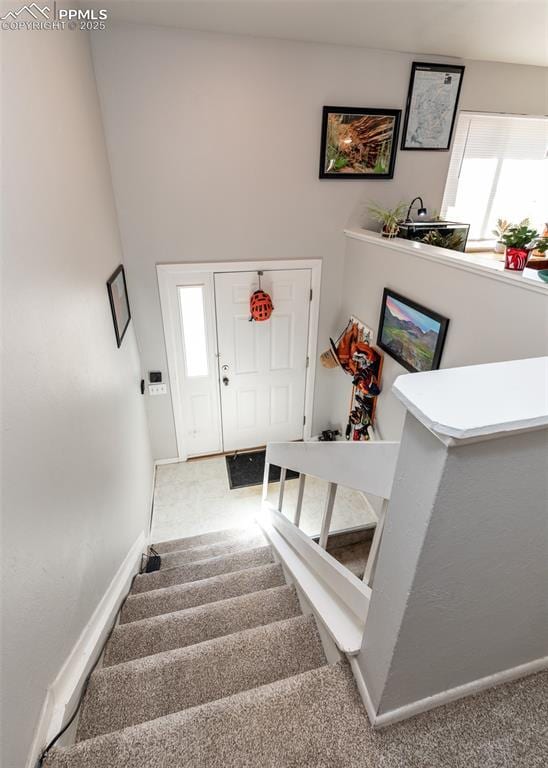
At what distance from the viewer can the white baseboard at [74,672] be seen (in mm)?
1012

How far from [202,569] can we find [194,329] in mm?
2003

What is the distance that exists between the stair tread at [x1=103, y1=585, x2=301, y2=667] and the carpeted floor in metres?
0.26

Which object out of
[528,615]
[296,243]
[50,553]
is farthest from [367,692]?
[296,243]

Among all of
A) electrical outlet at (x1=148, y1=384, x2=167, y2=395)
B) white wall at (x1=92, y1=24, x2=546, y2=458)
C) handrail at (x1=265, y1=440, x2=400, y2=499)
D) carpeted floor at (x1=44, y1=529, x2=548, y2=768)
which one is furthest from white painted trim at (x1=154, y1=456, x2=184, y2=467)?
carpeted floor at (x1=44, y1=529, x2=548, y2=768)

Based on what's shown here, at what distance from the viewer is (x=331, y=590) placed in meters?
1.34

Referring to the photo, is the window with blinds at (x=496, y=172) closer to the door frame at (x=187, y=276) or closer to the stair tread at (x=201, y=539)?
the door frame at (x=187, y=276)

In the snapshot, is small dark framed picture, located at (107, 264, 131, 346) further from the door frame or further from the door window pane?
the door window pane

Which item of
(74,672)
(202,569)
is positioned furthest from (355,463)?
(202,569)

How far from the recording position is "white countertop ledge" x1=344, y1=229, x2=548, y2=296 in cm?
177

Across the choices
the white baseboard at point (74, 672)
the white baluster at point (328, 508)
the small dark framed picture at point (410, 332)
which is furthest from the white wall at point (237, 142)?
the white baluster at point (328, 508)

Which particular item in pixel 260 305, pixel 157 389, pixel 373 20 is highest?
pixel 373 20

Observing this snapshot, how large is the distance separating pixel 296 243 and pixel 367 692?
3100 mm

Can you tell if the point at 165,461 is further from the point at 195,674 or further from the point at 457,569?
the point at 457,569

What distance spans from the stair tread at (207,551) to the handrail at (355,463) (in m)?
1.38
